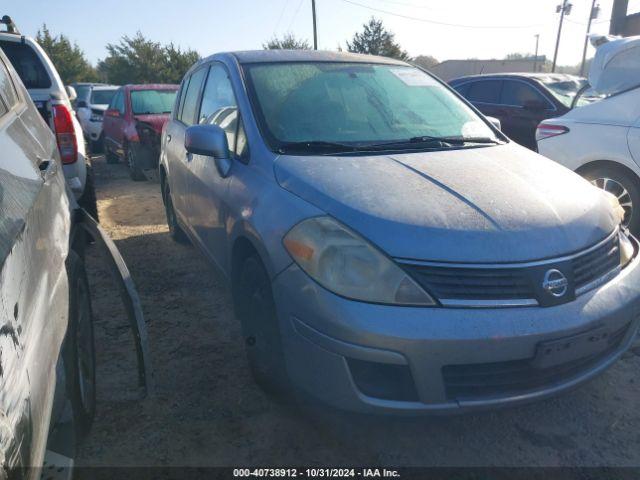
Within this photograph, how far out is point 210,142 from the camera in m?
2.71

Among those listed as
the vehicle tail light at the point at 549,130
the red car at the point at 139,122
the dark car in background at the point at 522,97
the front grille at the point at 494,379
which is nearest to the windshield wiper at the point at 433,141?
the front grille at the point at 494,379

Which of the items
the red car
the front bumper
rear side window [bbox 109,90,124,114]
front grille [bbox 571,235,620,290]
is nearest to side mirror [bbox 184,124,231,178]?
the front bumper

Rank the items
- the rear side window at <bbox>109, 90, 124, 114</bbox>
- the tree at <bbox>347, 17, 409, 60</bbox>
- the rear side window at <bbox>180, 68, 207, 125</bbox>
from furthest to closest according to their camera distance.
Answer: the tree at <bbox>347, 17, 409, 60</bbox>, the rear side window at <bbox>109, 90, 124, 114</bbox>, the rear side window at <bbox>180, 68, 207, 125</bbox>

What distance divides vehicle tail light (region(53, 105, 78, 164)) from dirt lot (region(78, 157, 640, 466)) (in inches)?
72.7

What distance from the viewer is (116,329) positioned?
11.0 ft

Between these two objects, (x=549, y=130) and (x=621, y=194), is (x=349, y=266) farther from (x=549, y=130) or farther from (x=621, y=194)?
(x=549, y=130)

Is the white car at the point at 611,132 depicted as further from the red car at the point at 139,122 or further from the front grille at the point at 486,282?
the red car at the point at 139,122

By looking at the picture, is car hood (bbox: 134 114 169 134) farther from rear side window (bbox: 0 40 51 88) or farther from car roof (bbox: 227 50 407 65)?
car roof (bbox: 227 50 407 65)

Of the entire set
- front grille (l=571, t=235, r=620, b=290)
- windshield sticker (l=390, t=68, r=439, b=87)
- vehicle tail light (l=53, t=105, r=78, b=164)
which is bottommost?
front grille (l=571, t=235, r=620, b=290)

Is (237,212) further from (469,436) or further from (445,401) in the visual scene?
(469,436)

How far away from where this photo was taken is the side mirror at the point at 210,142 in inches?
106

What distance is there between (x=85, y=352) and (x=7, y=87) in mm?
1286

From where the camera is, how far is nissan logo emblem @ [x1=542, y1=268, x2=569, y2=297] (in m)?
1.94

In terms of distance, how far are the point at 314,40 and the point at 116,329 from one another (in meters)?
25.3
